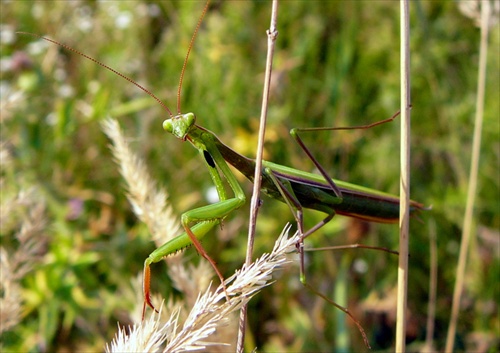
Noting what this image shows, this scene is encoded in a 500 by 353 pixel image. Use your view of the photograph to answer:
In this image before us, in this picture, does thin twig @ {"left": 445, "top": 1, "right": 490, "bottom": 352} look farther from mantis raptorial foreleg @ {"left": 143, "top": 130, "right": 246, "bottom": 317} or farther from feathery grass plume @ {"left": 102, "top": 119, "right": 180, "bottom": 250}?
feathery grass plume @ {"left": 102, "top": 119, "right": 180, "bottom": 250}

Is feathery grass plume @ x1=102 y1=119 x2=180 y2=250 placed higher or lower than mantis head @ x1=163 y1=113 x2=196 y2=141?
lower

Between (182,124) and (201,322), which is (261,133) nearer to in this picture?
(182,124)

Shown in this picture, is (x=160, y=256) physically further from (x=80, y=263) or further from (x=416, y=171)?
(x=416, y=171)

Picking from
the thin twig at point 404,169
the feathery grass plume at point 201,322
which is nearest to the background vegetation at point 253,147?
the thin twig at point 404,169

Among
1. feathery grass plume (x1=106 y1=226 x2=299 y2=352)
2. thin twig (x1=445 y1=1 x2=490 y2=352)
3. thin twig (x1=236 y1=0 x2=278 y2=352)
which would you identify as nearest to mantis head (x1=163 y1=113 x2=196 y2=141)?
thin twig (x1=236 y1=0 x2=278 y2=352)

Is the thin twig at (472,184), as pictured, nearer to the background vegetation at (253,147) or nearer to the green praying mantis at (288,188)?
the green praying mantis at (288,188)

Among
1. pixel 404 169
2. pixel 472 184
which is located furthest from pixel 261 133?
pixel 472 184
